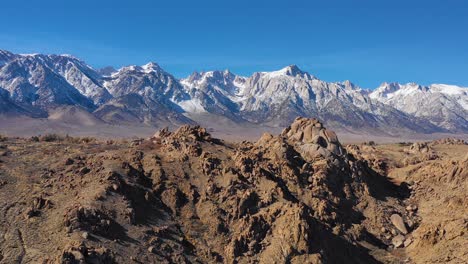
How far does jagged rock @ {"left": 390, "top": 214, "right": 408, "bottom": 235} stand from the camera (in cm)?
3859

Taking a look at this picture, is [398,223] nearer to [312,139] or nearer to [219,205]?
[312,139]

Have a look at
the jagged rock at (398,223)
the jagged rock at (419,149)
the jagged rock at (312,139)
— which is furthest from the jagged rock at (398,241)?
the jagged rock at (419,149)

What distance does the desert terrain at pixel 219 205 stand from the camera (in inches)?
1145

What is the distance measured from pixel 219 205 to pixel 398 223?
14718mm

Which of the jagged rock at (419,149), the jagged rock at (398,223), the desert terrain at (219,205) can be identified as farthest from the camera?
the jagged rock at (419,149)

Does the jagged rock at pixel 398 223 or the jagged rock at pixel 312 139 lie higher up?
the jagged rock at pixel 312 139

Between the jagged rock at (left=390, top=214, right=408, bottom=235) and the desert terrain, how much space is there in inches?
3.4

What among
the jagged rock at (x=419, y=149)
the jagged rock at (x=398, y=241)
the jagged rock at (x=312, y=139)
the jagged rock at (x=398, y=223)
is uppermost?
the jagged rock at (x=419, y=149)

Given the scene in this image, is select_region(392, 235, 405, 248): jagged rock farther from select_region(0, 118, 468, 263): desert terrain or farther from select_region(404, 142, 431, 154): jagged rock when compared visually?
select_region(404, 142, 431, 154): jagged rock

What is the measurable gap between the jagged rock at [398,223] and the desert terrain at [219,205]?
87 mm

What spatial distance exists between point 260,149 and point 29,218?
70.6 ft

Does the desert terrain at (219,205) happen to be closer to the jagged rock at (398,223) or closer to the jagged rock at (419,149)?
the jagged rock at (398,223)

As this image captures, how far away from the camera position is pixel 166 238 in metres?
30.8

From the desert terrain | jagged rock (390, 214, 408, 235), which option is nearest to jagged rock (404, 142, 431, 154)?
the desert terrain
